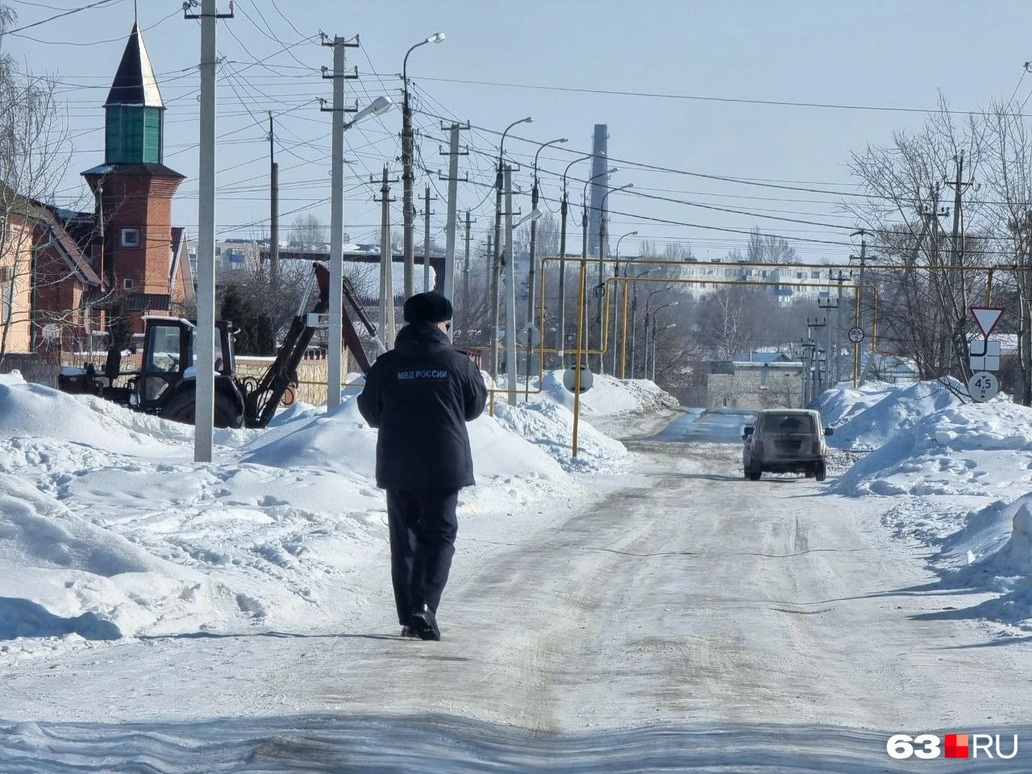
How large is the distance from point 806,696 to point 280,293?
201ft

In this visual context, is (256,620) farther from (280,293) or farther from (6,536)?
(280,293)

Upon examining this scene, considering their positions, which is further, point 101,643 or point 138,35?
point 138,35

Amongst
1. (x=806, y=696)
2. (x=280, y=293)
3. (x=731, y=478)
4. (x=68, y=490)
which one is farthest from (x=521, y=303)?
(x=806, y=696)

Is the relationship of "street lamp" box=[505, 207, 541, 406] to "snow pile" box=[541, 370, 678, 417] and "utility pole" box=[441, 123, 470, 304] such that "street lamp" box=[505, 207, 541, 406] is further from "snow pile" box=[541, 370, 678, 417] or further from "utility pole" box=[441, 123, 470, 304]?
"snow pile" box=[541, 370, 678, 417]

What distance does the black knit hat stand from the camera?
25.5 feet

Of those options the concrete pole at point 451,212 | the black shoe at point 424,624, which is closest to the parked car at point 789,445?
the concrete pole at point 451,212

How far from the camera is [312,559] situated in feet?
35.6

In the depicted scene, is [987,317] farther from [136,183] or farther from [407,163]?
[136,183]

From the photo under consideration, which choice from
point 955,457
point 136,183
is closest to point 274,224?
point 136,183

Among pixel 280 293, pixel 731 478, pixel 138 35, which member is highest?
pixel 138 35

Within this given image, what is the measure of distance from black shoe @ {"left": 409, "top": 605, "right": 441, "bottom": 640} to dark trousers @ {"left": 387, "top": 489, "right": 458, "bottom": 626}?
0.05 m

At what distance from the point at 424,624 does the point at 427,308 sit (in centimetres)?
178

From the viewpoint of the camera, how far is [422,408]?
25.2 ft

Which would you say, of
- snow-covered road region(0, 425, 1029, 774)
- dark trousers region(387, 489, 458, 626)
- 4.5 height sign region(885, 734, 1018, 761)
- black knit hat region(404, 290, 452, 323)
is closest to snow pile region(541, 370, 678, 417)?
snow-covered road region(0, 425, 1029, 774)
